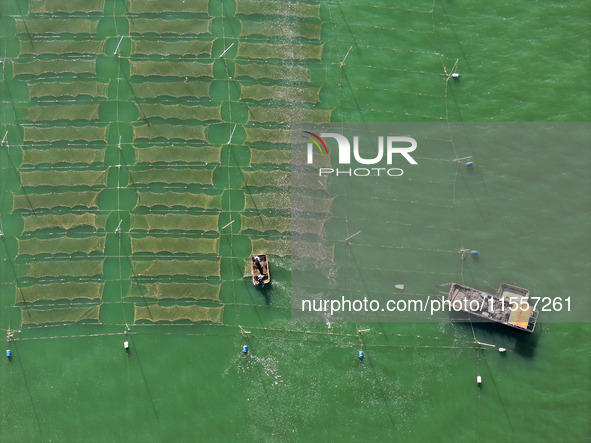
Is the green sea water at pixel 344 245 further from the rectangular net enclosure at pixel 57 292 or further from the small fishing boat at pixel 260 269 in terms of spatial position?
the small fishing boat at pixel 260 269

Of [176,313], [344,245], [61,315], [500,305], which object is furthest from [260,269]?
[500,305]

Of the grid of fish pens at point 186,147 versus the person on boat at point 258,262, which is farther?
the grid of fish pens at point 186,147

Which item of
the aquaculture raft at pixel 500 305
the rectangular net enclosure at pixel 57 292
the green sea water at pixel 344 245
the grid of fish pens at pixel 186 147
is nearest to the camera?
the aquaculture raft at pixel 500 305

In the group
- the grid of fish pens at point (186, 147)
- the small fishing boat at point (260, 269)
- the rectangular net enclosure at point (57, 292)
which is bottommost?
the rectangular net enclosure at point (57, 292)

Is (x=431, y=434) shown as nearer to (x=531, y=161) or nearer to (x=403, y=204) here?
(x=403, y=204)

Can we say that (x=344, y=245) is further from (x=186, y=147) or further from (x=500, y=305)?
(x=186, y=147)

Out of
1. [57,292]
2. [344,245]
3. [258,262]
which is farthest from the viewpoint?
[344,245]

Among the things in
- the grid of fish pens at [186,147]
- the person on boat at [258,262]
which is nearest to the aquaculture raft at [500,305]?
the grid of fish pens at [186,147]
